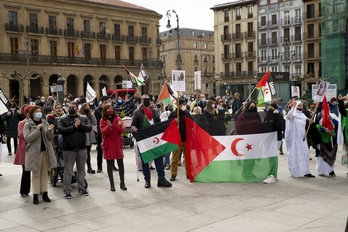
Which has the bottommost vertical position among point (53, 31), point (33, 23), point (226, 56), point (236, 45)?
point (226, 56)

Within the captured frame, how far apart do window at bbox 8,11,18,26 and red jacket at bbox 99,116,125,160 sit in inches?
1922

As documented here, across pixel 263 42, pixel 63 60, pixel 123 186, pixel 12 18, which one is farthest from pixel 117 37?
pixel 123 186

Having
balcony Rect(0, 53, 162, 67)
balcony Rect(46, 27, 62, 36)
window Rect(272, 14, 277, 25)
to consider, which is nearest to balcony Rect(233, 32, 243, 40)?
window Rect(272, 14, 277, 25)

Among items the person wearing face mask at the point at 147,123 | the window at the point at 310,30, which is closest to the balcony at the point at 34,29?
the window at the point at 310,30

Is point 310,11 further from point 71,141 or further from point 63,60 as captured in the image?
point 71,141

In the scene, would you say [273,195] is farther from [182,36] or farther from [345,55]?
[182,36]

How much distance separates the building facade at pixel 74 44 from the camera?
54.1 meters

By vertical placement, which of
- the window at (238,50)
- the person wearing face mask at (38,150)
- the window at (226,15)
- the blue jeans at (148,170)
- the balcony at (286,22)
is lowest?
the blue jeans at (148,170)

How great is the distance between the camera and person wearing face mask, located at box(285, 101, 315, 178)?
1018 cm

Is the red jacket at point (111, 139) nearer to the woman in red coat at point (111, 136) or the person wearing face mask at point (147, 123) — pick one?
the woman in red coat at point (111, 136)

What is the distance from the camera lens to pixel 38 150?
8.22m

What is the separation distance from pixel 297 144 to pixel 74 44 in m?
52.8

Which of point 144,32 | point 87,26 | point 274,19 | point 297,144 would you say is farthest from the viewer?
point 274,19

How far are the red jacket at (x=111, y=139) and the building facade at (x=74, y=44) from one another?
43464 mm
